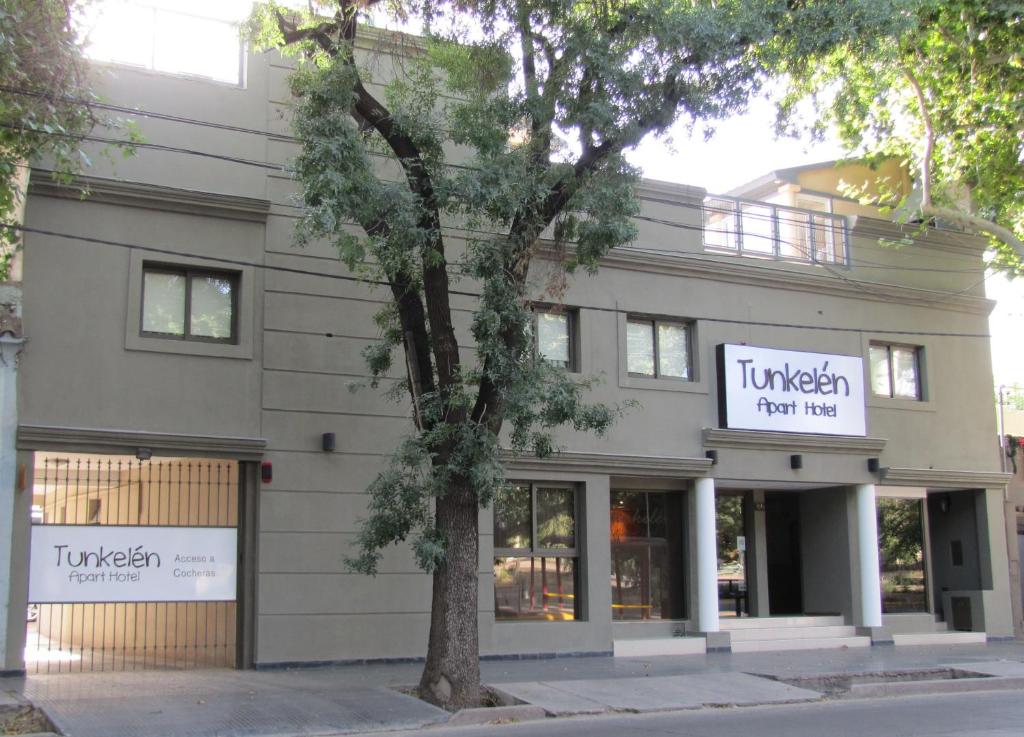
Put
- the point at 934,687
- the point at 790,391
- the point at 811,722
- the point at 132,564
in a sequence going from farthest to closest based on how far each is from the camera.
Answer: the point at 790,391
the point at 934,687
the point at 132,564
the point at 811,722

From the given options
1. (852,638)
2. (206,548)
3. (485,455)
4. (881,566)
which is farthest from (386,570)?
(881,566)

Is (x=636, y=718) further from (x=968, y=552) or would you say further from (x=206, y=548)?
(x=968, y=552)

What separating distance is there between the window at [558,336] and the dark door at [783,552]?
6437 mm

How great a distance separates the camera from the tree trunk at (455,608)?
39.9 ft

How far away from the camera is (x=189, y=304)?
Answer: 15.0m

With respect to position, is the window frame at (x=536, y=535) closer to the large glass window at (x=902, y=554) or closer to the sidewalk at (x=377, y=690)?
the sidewalk at (x=377, y=690)

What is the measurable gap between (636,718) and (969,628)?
1188 centimetres

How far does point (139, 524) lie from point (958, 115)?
16.0 m

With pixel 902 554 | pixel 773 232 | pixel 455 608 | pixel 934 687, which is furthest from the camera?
pixel 902 554

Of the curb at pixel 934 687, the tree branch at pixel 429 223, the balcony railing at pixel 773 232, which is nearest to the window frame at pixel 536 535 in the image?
the tree branch at pixel 429 223

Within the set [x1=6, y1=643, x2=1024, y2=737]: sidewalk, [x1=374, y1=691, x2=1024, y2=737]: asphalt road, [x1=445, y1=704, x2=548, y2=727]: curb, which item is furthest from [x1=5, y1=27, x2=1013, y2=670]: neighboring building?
[x1=374, y1=691, x2=1024, y2=737]: asphalt road

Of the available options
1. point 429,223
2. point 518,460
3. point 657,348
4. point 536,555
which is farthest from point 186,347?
point 657,348

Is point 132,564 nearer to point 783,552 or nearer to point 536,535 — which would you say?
point 536,535

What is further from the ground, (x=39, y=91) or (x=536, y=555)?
(x=39, y=91)
